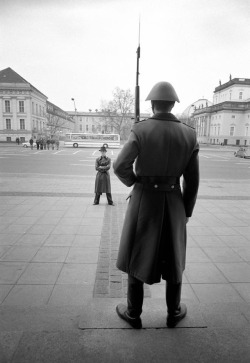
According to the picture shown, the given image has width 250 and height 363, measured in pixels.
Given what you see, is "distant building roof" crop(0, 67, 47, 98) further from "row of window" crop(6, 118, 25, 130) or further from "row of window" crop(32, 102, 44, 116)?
"row of window" crop(6, 118, 25, 130)

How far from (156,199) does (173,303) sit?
1051mm

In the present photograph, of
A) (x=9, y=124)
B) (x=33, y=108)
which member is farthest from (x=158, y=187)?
(x=33, y=108)

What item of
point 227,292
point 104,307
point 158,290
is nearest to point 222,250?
point 227,292

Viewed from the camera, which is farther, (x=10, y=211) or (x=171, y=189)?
(x=10, y=211)

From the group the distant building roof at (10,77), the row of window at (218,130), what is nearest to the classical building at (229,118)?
the row of window at (218,130)

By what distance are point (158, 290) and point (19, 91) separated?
66280 mm

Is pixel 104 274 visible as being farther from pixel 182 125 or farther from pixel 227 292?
pixel 182 125

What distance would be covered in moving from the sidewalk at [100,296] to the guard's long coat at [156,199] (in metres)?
0.61

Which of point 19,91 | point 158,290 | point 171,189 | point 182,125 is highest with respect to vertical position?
point 19,91

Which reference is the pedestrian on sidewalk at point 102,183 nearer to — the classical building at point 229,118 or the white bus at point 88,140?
the white bus at point 88,140

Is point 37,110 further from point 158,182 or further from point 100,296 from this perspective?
point 158,182

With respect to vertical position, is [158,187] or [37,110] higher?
[37,110]

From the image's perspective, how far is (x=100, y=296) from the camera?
123 inches

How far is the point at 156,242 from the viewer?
2.26 m
